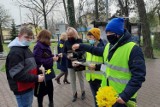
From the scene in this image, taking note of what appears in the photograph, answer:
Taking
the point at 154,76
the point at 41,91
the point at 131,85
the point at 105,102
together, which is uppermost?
the point at 131,85

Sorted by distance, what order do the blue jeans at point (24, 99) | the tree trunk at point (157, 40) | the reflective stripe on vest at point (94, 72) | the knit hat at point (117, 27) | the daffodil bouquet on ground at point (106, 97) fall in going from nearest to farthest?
the daffodil bouquet on ground at point (106, 97) → the knit hat at point (117, 27) → the blue jeans at point (24, 99) → the reflective stripe on vest at point (94, 72) → the tree trunk at point (157, 40)

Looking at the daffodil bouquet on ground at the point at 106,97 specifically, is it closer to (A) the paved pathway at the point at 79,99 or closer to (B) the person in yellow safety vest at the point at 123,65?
(B) the person in yellow safety vest at the point at 123,65

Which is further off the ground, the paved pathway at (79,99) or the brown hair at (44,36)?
the brown hair at (44,36)

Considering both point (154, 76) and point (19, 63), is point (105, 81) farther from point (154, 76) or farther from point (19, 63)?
point (154, 76)

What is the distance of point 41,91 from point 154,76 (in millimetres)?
5536

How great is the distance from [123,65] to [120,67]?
0.16 feet

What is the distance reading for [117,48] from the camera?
9.11ft

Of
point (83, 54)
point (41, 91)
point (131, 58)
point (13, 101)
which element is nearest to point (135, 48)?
point (131, 58)

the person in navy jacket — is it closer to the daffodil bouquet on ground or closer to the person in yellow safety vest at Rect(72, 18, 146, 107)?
the person in yellow safety vest at Rect(72, 18, 146, 107)

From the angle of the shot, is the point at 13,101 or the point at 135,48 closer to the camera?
the point at 135,48

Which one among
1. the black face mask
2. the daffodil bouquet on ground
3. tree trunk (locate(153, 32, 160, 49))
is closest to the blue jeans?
the daffodil bouquet on ground

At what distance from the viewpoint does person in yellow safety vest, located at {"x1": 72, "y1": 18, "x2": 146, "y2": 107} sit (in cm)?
258

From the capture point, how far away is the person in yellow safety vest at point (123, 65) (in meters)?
2.58

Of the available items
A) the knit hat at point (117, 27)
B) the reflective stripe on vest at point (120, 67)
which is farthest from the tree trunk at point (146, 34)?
the reflective stripe on vest at point (120, 67)
